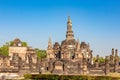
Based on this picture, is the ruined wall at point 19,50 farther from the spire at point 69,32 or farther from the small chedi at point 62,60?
the spire at point 69,32

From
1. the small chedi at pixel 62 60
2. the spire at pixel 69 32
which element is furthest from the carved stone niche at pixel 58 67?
the spire at pixel 69 32

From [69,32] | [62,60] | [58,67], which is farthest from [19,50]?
[58,67]

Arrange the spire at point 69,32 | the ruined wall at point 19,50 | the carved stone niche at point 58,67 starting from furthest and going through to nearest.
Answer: the spire at point 69,32
the ruined wall at point 19,50
the carved stone niche at point 58,67

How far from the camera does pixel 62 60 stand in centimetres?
6319

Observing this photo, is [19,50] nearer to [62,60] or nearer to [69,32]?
[62,60]

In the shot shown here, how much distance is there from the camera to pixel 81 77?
36.3m

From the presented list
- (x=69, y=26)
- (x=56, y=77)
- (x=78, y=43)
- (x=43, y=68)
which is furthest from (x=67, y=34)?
(x=56, y=77)

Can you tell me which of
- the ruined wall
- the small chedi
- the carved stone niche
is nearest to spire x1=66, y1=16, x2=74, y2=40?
the small chedi

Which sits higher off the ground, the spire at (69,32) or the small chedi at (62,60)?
the spire at (69,32)

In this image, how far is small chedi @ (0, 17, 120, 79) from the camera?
53156 millimetres

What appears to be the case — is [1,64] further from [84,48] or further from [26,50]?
[84,48]

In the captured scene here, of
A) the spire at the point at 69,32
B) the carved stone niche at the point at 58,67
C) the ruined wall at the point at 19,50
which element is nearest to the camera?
the carved stone niche at the point at 58,67

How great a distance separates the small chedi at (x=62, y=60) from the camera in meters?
53.2

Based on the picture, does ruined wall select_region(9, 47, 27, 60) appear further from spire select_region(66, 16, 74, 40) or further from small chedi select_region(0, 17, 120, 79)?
spire select_region(66, 16, 74, 40)
